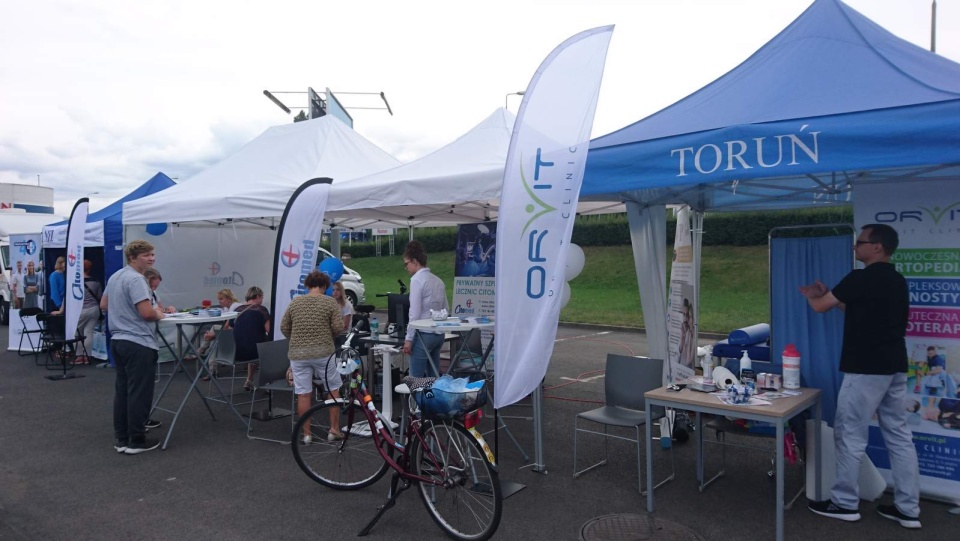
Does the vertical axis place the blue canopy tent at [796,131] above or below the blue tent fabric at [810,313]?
above

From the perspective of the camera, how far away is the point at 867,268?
3.53 metres

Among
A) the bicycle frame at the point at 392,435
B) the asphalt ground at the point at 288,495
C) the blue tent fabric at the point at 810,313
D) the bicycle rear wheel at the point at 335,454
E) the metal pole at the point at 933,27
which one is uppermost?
the metal pole at the point at 933,27

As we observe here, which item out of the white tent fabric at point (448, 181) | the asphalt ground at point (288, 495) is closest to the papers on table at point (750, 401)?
the asphalt ground at point (288, 495)

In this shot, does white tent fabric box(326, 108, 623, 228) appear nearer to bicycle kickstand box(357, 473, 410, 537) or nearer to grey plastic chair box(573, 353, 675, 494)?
grey plastic chair box(573, 353, 675, 494)

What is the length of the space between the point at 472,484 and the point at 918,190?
338cm

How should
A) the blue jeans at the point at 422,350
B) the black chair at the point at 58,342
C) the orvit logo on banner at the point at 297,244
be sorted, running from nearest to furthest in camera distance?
the blue jeans at the point at 422,350 → the orvit logo on banner at the point at 297,244 → the black chair at the point at 58,342

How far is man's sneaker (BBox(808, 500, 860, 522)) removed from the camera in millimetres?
3547

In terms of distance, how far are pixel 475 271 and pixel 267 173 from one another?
3041 millimetres

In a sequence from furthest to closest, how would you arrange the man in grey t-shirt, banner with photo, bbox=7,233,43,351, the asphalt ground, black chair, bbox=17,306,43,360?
1. banner with photo, bbox=7,233,43,351
2. black chair, bbox=17,306,43,360
3. the man in grey t-shirt
4. the asphalt ground

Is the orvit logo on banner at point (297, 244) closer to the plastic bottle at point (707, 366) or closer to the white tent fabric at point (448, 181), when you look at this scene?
the white tent fabric at point (448, 181)

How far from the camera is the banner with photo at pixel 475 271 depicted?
299 inches

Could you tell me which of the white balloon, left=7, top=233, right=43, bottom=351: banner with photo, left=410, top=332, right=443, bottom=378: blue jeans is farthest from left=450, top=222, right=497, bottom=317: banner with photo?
left=7, top=233, right=43, bottom=351: banner with photo

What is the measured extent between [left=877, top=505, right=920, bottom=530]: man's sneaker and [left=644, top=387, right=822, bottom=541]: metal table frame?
0.32 metres

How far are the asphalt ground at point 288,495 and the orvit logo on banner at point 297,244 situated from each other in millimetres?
1354
